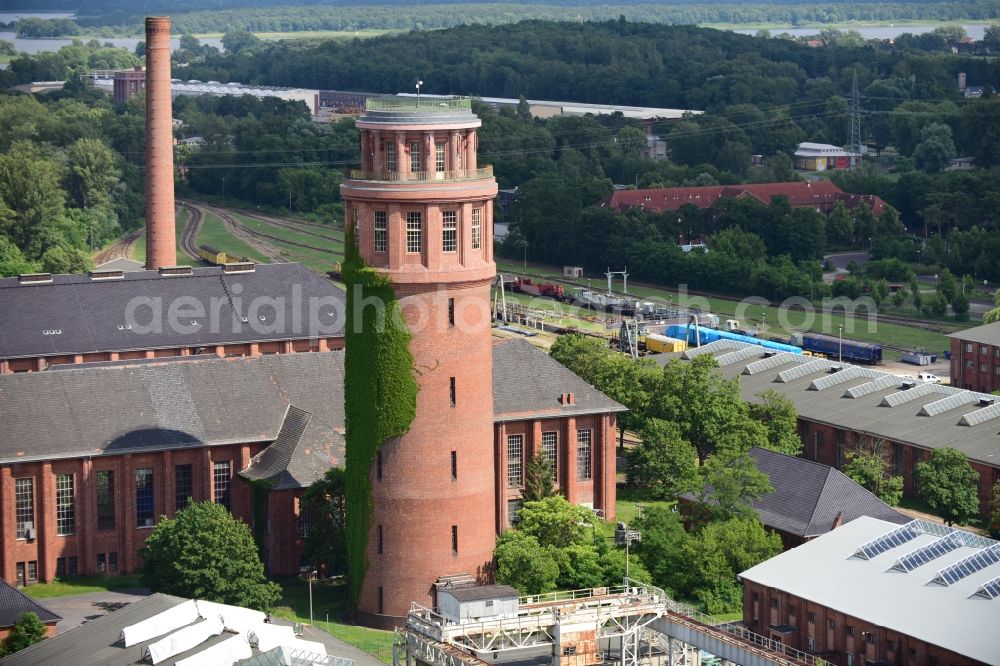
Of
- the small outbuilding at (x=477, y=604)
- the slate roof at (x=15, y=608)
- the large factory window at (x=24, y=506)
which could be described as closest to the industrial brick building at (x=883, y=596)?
the small outbuilding at (x=477, y=604)

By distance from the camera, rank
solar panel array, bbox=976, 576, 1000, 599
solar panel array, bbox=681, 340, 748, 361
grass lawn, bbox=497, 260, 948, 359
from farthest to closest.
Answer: grass lawn, bbox=497, 260, 948, 359 < solar panel array, bbox=681, 340, 748, 361 < solar panel array, bbox=976, 576, 1000, 599

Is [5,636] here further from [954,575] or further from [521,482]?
[954,575]

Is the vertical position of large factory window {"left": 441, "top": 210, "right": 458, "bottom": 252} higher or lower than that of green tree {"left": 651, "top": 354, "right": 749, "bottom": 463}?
higher

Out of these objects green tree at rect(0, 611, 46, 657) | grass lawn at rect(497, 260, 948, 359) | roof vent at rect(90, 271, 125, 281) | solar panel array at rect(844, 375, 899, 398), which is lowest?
grass lawn at rect(497, 260, 948, 359)

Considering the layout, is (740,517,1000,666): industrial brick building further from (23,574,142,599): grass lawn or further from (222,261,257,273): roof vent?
(222,261,257,273): roof vent

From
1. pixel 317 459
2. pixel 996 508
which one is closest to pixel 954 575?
pixel 996 508

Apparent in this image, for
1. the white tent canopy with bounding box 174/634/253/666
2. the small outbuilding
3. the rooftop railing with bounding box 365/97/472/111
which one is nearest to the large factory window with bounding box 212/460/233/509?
the small outbuilding

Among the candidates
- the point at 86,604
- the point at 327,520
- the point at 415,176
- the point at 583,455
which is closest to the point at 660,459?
the point at 583,455
